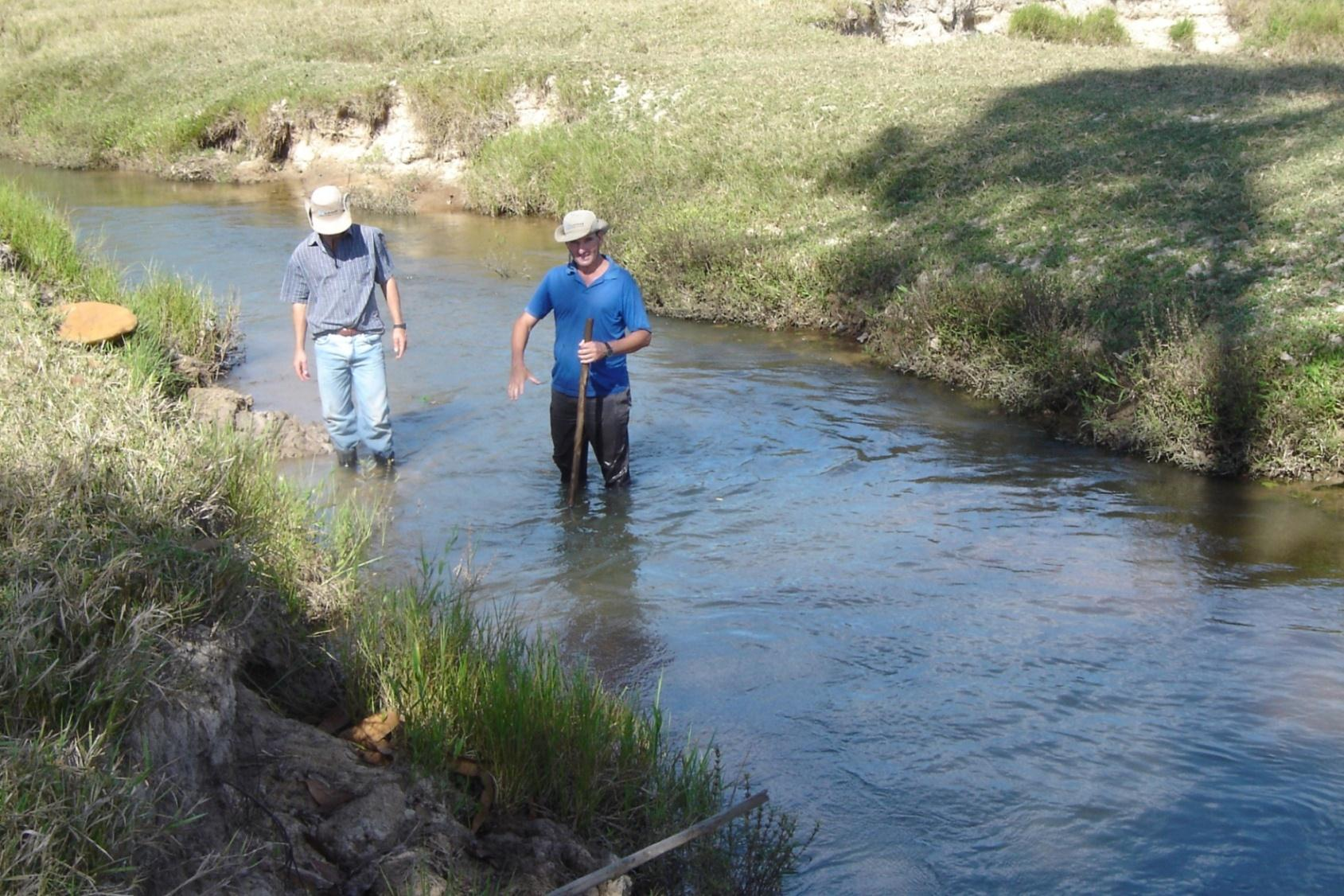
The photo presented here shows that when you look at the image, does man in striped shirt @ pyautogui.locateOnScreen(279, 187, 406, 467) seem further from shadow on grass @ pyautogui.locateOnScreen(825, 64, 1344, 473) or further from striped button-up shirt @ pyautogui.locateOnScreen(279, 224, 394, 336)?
shadow on grass @ pyautogui.locateOnScreen(825, 64, 1344, 473)

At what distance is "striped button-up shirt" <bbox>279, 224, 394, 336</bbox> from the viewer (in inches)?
332

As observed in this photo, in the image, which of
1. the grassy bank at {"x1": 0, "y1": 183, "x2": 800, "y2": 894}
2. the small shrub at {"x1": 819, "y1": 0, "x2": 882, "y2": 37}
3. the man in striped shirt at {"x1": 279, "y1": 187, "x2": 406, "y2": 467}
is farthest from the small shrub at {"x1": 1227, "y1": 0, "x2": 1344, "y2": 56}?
the grassy bank at {"x1": 0, "y1": 183, "x2": 800, "y2": 894}

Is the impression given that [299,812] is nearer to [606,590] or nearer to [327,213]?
[606,590]

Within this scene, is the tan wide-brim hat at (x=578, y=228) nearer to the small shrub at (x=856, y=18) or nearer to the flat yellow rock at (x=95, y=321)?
the flat yellow rock at (x=95, y=321)

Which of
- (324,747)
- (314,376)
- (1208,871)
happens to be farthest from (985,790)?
(314,376)

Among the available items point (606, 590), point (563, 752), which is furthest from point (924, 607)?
point (563, 752)

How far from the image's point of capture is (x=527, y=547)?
26.4 ft

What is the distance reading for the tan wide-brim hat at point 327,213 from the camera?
26.7 feet

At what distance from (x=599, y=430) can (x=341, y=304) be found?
1.93 meters

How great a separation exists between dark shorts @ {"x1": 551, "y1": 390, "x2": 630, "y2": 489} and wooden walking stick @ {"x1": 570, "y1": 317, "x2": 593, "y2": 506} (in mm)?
Result: 66

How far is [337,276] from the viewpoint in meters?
8.42

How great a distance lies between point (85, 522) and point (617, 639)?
3.04 m

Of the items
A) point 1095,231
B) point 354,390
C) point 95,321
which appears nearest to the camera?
point 354,390

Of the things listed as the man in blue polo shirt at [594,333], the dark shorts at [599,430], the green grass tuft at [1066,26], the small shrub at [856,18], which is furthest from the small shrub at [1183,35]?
the man in blue polo shirt at [594,333]
